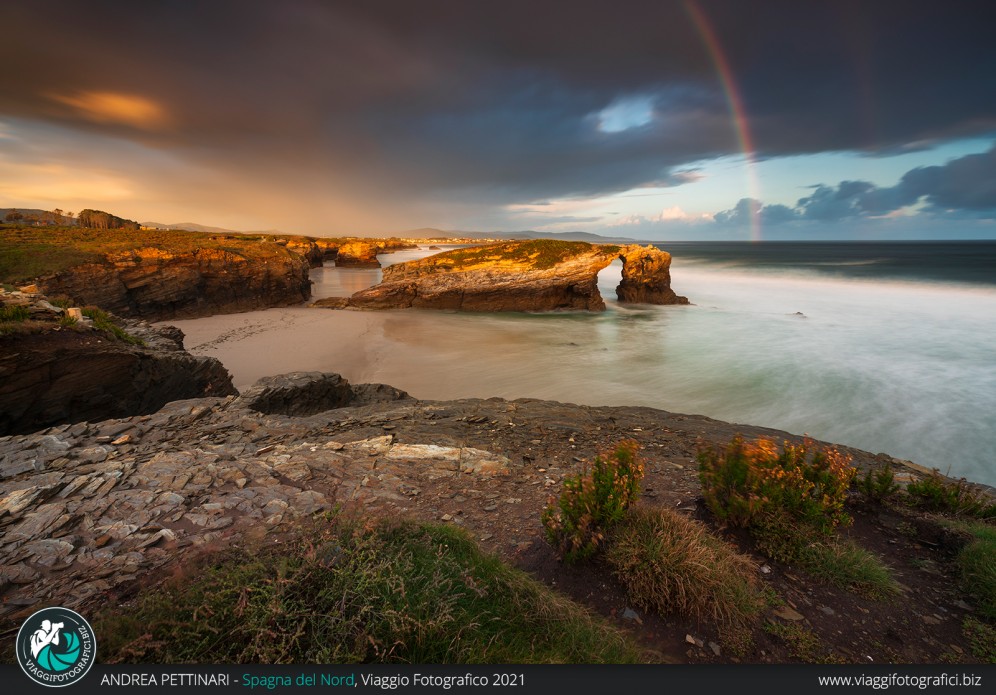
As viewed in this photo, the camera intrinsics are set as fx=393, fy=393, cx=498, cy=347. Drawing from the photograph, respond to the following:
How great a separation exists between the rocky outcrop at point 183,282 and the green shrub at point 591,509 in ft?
93.7

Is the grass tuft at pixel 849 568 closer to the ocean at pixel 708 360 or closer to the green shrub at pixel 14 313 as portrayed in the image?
the ocean at pixel 708 360

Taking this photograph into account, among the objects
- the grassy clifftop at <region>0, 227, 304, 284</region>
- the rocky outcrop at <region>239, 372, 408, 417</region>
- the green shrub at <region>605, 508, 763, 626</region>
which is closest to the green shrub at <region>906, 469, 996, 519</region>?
the green shrub at <region>605, 508, 763, 626</region>

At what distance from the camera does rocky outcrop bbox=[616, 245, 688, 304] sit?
1427 inches

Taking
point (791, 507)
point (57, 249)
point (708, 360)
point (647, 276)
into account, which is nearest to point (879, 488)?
point (791, 507)

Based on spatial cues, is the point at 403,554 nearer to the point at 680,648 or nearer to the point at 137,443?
the point at 680,648

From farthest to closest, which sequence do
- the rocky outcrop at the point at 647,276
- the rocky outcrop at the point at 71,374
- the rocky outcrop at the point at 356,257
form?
the rocky outcrop at the point at 356,257
the rocky outcrop at the point at 647,276
the rocky outcrop at the point at 71,374

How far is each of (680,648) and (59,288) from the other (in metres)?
30.8

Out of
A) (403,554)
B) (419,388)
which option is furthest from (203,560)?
(419,388)

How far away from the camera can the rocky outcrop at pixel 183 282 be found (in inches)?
874

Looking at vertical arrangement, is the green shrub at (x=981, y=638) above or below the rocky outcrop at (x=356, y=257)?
below

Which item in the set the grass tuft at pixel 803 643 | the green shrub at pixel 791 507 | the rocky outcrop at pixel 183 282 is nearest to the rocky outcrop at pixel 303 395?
the green shrub at pixel 791 507

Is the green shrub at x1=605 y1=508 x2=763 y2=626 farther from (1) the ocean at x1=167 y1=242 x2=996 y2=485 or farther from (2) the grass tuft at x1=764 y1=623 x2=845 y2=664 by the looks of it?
(1) the ocean at x1=167 y1=242 x2=996 y2=485

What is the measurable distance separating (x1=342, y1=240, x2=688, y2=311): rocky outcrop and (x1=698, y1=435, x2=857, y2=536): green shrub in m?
28.6

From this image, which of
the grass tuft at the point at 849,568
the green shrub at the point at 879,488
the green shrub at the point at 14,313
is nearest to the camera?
the grass tuft at the point at 849,568
